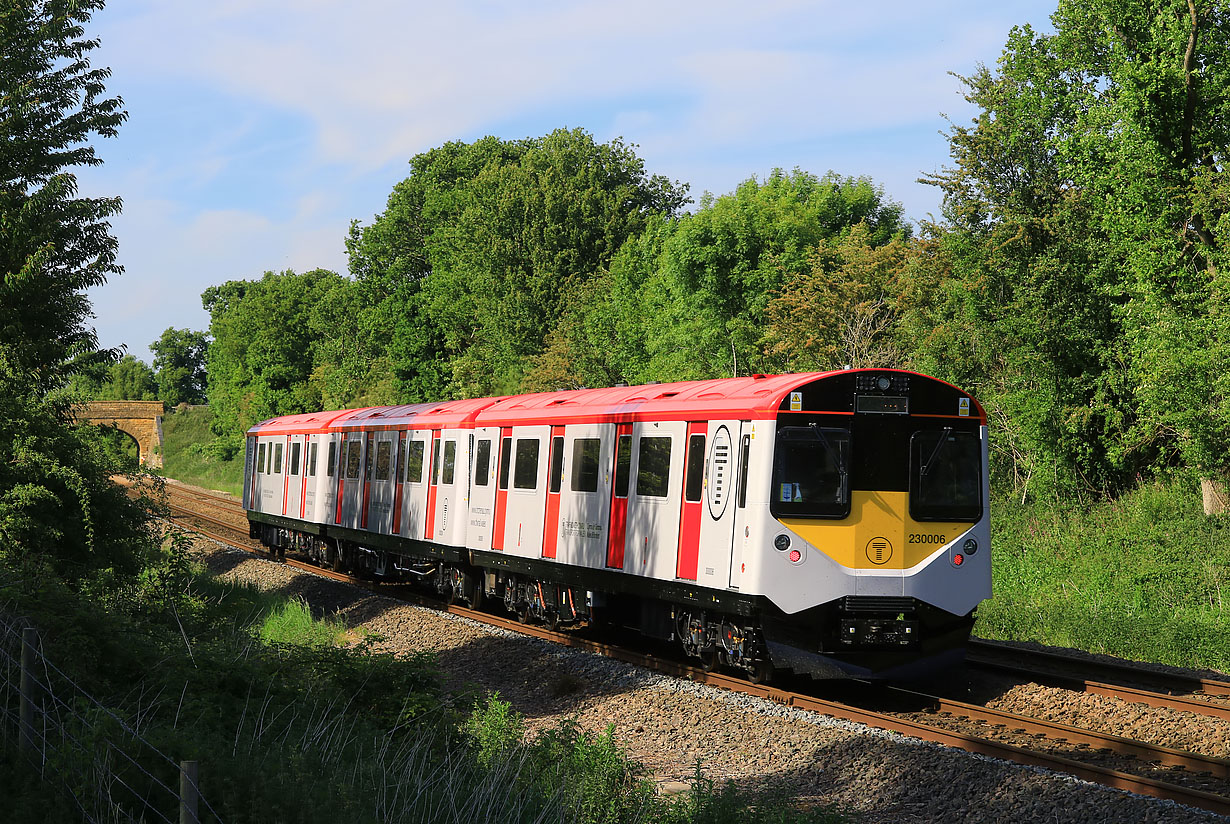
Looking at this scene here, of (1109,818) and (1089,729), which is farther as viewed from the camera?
(1089,729)

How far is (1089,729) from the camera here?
997 cm

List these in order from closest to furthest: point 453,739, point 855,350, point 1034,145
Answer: point 453,739
point 1034,145
point 855,350

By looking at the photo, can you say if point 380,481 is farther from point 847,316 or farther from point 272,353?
point 272,353

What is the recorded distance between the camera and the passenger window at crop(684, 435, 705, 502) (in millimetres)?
12453

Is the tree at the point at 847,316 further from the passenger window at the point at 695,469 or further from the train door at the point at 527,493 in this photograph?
the passenger window at the point at 695,469

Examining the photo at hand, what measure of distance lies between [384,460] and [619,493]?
9.65m

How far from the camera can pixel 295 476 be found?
2862 centimetres

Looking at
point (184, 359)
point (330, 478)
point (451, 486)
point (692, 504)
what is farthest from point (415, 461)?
point (184, 359)

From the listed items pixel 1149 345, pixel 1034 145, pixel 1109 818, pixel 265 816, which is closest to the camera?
pixel 265 816

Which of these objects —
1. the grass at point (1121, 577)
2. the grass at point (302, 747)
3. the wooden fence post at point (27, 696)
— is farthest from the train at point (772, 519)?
the wooden fence post at point (27, 696)

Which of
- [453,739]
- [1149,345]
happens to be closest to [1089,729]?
[453,739]

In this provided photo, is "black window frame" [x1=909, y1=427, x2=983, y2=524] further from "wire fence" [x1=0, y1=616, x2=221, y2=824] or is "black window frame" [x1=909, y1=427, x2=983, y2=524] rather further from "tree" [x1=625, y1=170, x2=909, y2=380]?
"tree" [x1=625, y1=170, x2=909, y2=380]

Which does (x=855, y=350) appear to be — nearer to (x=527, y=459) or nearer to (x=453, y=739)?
(x=527, y=459)

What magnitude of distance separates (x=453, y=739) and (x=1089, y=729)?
530cm
